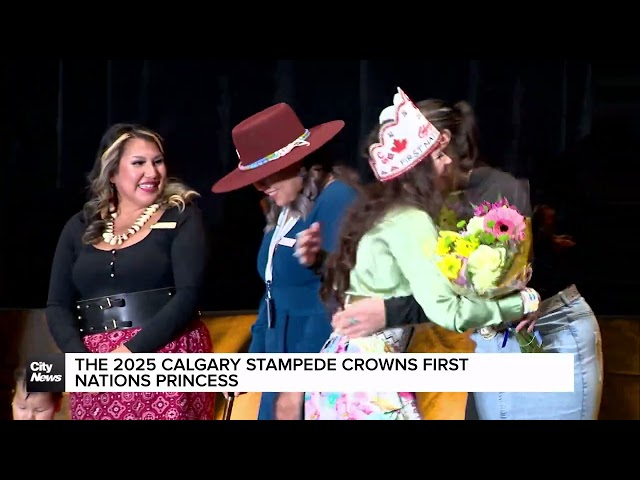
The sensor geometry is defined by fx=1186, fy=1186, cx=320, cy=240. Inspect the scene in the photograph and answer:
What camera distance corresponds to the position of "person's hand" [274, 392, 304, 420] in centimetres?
472

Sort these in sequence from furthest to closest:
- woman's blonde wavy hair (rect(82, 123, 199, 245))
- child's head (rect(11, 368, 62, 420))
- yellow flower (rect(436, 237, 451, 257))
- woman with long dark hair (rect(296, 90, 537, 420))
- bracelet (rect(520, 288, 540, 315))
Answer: child's head (rect(11, 368, 62, 420))
woman's blonde wavy hair (rect(82, 123, 199, 245))
bracelet (rect(520, 288, 540, 315))
yellow flower (rect(436, 237, 451, 257))
woman with long dark hair (rect(296, 90, 537, 420))

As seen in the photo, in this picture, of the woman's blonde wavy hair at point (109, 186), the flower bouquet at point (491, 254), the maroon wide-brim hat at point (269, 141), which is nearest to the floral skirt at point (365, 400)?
the flower bouquet at point (491, 254)

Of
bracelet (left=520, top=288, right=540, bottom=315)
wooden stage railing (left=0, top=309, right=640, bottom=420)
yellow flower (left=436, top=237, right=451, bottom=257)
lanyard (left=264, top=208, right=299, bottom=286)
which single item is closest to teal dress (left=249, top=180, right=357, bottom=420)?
lanyard (left=264, top=208, right=299, bottom=286)

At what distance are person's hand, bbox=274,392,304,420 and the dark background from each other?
45 cm

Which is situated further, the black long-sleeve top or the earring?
the earring

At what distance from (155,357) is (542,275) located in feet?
5.11

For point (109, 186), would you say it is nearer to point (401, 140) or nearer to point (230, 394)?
point (230, 394)

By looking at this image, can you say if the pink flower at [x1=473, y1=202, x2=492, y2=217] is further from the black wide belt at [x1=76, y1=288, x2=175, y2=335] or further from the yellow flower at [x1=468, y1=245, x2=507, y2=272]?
the black wide belt at [x1=76, y1=288, x2=175, y2=335]

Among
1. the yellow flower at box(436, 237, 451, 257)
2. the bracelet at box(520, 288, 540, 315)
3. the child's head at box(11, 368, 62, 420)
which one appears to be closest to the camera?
the yellow flower at box(436, 237, 451, 257)

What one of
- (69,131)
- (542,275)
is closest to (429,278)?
(542,275)

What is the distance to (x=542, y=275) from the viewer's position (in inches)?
185

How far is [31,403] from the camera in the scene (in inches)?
191

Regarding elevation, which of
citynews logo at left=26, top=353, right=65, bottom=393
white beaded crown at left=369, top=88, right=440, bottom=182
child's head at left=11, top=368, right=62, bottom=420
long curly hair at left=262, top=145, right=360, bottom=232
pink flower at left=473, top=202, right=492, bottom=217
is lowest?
child's head at left=11, top=368, right=62, bottom=420

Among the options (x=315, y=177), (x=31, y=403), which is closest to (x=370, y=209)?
(x=315, y=177)
